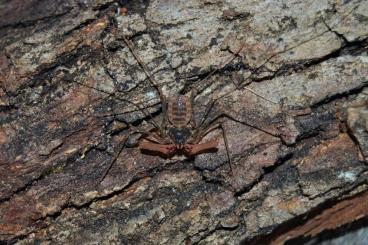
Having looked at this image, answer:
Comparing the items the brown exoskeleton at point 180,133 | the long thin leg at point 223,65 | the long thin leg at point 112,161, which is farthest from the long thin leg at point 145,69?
the long thin leg at point 112,161

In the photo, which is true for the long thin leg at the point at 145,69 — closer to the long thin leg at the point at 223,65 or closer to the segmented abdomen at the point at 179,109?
the segmented abdomen at the point at 179,109

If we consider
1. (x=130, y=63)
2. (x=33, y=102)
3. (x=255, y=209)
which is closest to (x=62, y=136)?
(x=33, y=102)

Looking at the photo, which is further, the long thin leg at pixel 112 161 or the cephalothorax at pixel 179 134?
the cephalothorax at pixel 179 134

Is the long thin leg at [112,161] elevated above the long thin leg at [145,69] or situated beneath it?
situated beneath

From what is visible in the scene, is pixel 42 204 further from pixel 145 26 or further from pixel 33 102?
pixel 145 26

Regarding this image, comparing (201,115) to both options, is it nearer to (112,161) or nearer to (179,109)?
(179,109)

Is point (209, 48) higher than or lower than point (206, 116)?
higher
